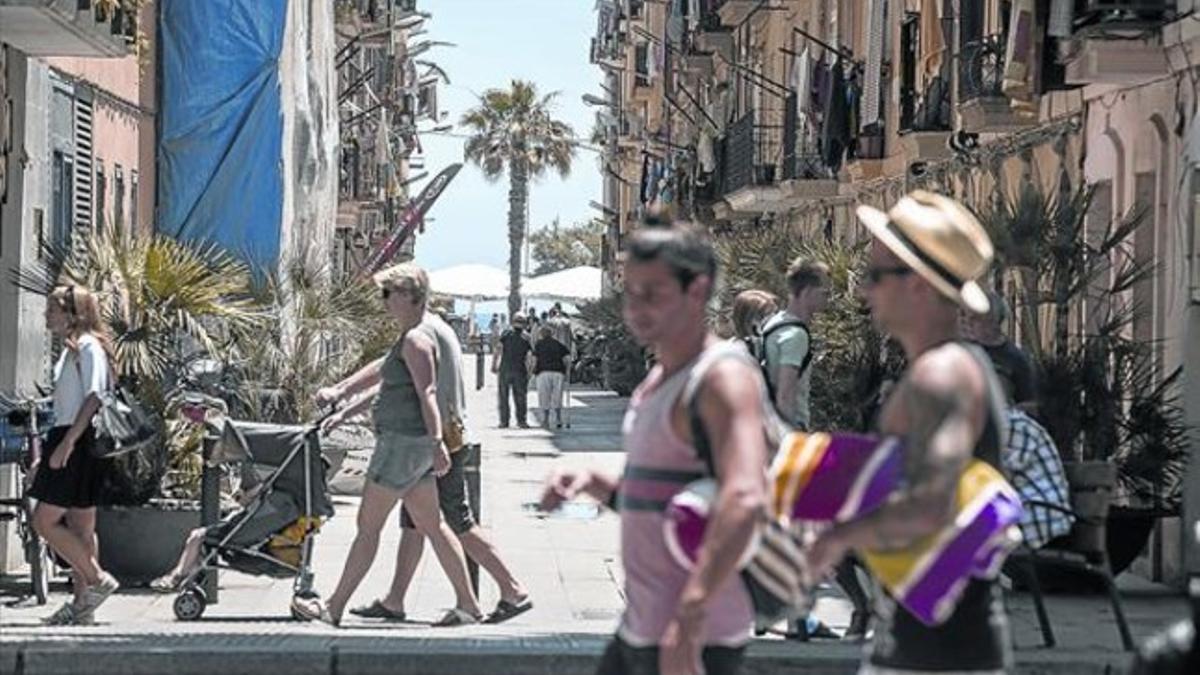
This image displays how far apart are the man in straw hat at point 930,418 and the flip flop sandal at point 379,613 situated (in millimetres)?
7755

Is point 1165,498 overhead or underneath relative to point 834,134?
underneath

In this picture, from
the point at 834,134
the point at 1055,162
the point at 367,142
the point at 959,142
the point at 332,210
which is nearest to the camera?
the point at 1055,162

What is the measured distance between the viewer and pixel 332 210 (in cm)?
2953

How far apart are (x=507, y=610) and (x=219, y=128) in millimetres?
13500

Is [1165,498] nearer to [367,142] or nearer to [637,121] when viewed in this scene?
[367,142]

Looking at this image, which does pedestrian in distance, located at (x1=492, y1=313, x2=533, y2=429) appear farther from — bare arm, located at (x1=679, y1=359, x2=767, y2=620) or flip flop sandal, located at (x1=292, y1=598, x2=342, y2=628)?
bare arm, located at (x1=679, y1=359, x2=767, y2=620)

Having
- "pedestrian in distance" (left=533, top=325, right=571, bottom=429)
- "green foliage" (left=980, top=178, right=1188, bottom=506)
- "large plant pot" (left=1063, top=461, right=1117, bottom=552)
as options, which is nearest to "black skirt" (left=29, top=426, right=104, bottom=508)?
"large plant pot" (left=1063, top=461, right=1117, bottom=552)

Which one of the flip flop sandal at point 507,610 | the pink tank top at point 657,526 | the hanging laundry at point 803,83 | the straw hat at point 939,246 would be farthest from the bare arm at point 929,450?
the hanging laundry at point 803,83

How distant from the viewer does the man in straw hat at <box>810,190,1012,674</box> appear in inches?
231

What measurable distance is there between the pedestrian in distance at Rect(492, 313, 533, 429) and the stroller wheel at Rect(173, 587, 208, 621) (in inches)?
920

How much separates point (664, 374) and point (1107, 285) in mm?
12969

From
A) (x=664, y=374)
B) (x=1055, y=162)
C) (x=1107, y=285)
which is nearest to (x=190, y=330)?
(x=1107, y=285)

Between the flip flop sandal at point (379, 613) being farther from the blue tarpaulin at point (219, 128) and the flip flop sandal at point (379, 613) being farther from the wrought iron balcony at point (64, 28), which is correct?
the blue tarpaulin at point (219, 128)

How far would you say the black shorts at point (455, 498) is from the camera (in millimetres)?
13844
